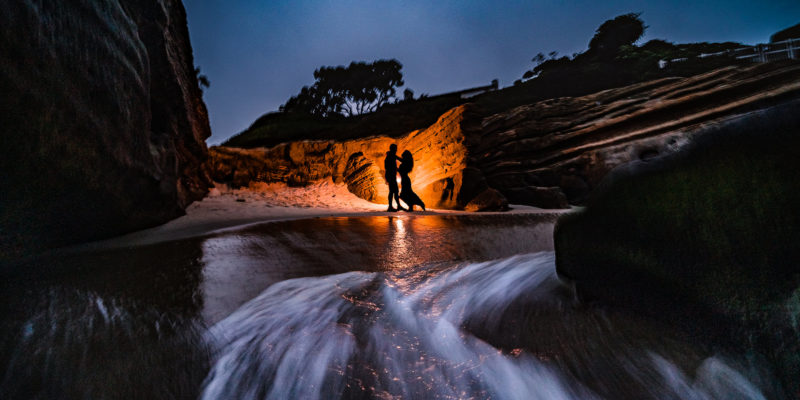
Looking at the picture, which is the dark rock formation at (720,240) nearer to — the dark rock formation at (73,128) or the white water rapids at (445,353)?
the white water rapids at (445,353)

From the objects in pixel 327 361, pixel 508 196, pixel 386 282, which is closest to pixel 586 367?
pixel 327 361

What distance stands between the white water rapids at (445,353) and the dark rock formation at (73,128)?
6.23 feet

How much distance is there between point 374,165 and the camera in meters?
11.5

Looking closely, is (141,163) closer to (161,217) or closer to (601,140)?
(161,217)

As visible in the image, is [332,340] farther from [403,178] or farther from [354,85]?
[354,85]

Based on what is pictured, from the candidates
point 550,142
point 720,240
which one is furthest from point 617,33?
point 720,240

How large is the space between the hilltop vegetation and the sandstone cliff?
118cm

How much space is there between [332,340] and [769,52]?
42.3 ft

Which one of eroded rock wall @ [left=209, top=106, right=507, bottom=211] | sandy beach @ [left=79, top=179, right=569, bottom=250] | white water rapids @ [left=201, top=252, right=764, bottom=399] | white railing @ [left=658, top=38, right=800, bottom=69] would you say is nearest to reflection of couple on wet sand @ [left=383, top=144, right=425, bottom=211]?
sandy beach @ [left=79, top=179, right=569, bottom=250]

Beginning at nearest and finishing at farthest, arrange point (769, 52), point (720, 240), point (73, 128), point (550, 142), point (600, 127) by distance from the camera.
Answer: point (720, 240) < point (73, 128) < point (769, 52) < point (600, 127) < point (550, 142)

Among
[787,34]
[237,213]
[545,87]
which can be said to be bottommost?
[237,213]

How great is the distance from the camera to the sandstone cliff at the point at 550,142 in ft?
22.7

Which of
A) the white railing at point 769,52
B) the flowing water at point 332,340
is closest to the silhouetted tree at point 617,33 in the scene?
the white railing at point 769,52

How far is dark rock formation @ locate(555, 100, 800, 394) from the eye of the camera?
0.78m
